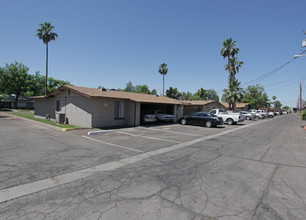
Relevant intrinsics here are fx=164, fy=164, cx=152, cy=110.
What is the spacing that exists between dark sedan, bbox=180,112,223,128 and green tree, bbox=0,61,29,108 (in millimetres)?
42458

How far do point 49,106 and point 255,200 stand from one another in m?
22.1

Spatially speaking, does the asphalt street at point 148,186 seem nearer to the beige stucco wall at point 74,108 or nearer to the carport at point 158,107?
the beige stucco wall at point 74,108

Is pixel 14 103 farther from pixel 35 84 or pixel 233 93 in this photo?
pixel 233 93

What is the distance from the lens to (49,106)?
19.8 metres

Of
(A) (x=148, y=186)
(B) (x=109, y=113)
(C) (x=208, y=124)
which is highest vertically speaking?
(B) (x=109, y=113)

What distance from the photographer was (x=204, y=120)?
56.6 feet

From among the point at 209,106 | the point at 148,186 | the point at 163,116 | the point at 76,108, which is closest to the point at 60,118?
the point at 76,108

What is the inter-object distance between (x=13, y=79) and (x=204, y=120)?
45720 millimetres

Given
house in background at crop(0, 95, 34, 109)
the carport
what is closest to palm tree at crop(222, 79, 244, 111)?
the carport

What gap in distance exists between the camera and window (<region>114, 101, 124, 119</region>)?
15.9m

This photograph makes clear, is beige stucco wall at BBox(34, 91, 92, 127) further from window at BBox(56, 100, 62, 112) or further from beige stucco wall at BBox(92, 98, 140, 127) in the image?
beige stucco wall at BBox(92, 98, 140, 127)

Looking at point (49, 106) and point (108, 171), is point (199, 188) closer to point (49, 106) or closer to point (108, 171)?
point (108, 171)

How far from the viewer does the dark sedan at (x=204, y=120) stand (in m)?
16.7

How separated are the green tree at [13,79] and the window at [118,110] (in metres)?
37.7
